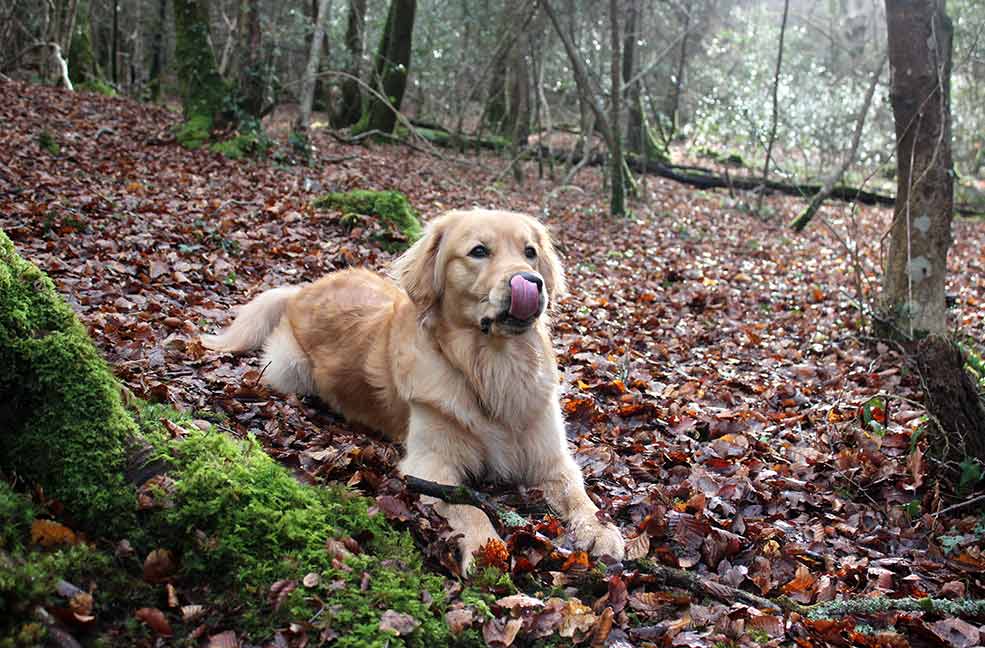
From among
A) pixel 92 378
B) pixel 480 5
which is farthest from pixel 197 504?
pixel 480 5

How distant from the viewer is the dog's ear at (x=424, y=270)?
13.7ft

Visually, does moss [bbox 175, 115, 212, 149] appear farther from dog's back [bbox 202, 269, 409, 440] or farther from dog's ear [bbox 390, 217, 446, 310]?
dog's ear [bbox 390, 217, 446, 310]

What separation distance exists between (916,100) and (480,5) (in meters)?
18.5

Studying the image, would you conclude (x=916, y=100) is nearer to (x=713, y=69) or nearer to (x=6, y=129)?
(x=6, y=129)

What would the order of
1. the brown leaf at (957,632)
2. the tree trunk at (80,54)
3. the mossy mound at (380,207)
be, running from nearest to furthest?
the brown leaf at (957,632), the mossy mound at (380,207), the tree trunk at (80,54)

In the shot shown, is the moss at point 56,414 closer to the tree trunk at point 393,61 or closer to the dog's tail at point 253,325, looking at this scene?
the dog's tail at point 253,325

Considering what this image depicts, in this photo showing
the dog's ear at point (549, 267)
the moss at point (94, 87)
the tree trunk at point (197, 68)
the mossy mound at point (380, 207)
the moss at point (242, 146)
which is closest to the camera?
the dog's ear at point (549, 267)

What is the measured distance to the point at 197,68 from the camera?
41.6 feet

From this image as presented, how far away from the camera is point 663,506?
3.86 m

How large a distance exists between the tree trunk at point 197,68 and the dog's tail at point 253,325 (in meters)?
8.20

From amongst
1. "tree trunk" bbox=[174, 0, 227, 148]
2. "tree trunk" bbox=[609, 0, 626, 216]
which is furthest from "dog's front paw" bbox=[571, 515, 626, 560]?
"tree trunk" bbox=[609, 0, 626, 216]

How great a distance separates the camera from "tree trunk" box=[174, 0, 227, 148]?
1262cm

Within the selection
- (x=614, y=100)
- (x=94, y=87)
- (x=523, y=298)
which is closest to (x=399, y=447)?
(x=523, y=298)

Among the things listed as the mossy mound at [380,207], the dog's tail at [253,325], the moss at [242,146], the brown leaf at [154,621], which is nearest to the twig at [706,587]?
the brown leaf at [154,621]
